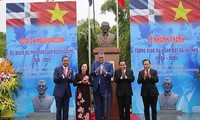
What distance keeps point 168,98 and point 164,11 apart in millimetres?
2453

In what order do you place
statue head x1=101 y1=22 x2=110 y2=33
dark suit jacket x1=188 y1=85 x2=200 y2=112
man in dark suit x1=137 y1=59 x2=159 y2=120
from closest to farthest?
man in dark suit x1=137 y1=59 x2=159 y2=120 < statue head x1=101 y1=22 x2=110 y2=33 < dark suit jacket x1=188 y1=85 x2=200 y2=112

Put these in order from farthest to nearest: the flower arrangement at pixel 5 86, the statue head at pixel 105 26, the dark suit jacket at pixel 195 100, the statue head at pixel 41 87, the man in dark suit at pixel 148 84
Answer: the statue head at pixel 41 87
the dark suit jacket at pixel 195 100
the flower arrangement at pixel 5 86
the statue head at pixel 105 26
the man in dark suit at pixel 148 84

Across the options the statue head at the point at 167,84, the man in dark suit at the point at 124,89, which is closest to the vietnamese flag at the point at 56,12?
the statue head at the point at 167,84

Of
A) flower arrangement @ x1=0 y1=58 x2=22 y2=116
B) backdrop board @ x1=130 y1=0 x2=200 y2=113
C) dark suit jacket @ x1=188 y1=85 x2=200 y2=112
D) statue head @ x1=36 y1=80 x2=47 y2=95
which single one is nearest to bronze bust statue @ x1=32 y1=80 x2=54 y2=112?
statue head @ x1=36 y1=80 x2=47 y2=95

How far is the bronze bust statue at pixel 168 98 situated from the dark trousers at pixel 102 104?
354 centimetres

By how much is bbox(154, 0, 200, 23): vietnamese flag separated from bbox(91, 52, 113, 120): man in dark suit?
12.8ft

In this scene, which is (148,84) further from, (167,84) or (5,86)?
(167,84)

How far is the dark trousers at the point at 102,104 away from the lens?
508cm

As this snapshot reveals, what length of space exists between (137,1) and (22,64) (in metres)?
3.75

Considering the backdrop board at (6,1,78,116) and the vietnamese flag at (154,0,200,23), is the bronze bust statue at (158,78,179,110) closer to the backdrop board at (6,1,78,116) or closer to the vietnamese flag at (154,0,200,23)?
the vietnamese flag at (154,0,200,23)

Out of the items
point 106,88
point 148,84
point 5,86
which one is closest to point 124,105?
point 106,88

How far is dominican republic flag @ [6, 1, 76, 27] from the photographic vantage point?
8516mm

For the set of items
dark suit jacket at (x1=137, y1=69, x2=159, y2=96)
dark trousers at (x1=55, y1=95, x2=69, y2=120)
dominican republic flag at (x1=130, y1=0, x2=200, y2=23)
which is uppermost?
dominican republic flag at (x1=130, y1=0, x2=200, y2=23)

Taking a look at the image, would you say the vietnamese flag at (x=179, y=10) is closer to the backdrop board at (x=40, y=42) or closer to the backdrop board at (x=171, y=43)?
the backdrop board at (x=171, y=43)
